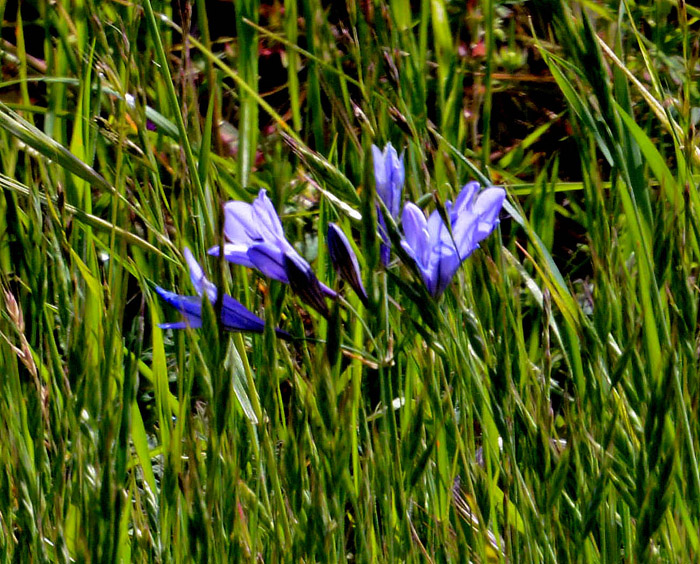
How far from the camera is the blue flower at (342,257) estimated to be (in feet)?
1.82

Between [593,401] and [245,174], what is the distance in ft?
2.19


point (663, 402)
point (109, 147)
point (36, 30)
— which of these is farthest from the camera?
point (36, 30)

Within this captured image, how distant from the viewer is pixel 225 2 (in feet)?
6.05

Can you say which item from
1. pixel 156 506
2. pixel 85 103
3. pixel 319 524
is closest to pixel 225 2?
pixel 85 103

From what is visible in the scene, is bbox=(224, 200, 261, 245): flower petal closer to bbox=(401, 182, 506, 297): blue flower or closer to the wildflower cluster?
the wildflower cluster

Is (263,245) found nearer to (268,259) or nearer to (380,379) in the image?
(268,259)

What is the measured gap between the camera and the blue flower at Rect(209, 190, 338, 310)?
1.88 ft

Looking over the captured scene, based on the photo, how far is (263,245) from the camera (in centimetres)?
59

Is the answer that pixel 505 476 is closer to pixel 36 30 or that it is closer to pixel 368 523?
pixel 368 523

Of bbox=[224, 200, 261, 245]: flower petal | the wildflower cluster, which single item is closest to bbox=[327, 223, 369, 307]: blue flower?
the wildflower cluster

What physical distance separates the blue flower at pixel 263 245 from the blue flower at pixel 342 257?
2cm

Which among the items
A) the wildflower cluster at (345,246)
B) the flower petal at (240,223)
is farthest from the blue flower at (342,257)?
the flower petal at (240,223)

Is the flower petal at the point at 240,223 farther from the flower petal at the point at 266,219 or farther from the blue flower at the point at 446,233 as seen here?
the blue flower at the point at 446,233

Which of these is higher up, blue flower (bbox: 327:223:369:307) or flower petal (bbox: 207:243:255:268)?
blue flower (bbox: 327:223:369:307)
